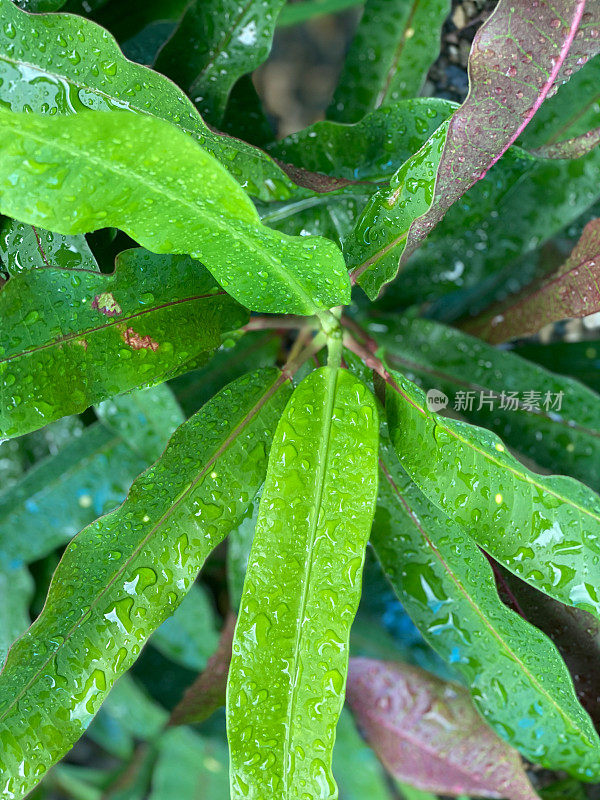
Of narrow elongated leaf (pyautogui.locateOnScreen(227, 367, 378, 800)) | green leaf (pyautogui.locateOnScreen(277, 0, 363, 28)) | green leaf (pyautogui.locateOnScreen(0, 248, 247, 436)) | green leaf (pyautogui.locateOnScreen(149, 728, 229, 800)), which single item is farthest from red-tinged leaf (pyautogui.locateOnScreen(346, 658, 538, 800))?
green leaf (pyautogui.locateOnScreen(277, 0, 363, 28))

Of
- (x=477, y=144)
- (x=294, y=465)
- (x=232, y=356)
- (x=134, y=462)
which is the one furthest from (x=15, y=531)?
(x=477, y=144)

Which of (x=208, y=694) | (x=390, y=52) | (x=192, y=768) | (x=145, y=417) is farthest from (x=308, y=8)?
(x=192, y=768)

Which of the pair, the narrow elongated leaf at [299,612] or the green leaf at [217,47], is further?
the green leaf at [217,47]

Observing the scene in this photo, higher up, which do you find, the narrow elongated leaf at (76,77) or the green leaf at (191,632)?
the narrow elongated leaf at (76,77)

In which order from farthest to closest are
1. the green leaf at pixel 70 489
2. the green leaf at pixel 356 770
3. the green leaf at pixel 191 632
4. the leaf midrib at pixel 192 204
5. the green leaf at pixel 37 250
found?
the green leaf at pixel 356 770 < the green leaf at pixel 191 632 < the green leaf at pixel 70 489 < the green leaf at pixel 37 250 < the leaf midrib at pixel 192 204

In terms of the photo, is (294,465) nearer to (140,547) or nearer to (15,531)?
(140,547)

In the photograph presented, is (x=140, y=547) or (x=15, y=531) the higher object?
(x=140, y=547)

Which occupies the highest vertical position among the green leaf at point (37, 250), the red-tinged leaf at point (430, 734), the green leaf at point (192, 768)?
the green leaf at point (37, 250)

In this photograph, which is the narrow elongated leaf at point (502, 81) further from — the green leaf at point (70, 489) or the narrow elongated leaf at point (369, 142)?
the green leaf at point (70, 489)

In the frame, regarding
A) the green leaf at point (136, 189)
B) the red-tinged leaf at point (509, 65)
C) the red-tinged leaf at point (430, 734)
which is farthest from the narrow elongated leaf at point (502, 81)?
the red-tinged leaf at point (430, 734)
